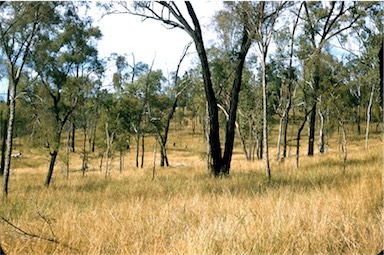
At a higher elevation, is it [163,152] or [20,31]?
[20,31]

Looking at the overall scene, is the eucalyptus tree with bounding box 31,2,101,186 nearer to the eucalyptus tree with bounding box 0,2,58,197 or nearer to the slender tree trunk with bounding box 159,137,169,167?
the eucalyptus tree with bounding box 0,2,58,197

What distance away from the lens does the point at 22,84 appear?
16156 millimetres

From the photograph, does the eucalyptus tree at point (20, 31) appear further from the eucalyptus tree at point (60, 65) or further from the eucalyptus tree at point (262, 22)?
the eucalyptus tree at point (262, 22)

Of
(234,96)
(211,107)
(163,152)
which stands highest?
(234,96)

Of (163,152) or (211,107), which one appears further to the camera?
(163,152)

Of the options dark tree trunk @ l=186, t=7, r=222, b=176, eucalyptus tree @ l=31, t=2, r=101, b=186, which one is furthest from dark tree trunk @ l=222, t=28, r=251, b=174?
eucalyptus tree @ l=31, t=2, r=101, b=186

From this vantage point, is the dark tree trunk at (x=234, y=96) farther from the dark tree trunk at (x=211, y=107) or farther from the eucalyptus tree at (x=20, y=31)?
the eucalyptus tree at (x=20, y=31)

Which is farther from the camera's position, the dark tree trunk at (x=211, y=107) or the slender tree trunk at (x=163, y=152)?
the slender tree trunk at (x=163, y=152)

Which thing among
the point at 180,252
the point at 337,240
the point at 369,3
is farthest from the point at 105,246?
the point at 369,3

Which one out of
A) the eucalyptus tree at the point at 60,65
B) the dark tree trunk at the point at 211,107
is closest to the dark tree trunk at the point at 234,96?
the dark tree trunk at the point at 211,107

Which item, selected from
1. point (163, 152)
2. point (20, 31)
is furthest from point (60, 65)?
point (163, 152)

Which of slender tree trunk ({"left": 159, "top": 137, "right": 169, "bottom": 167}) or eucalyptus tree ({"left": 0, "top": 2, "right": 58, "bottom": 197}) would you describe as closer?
eucalyptus tree ({"left": 0, "top": 2, "right": 58, "bottom": 197})

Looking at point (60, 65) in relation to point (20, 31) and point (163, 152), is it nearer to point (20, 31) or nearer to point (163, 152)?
point (20, 31)

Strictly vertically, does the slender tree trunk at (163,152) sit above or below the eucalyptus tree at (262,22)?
below
